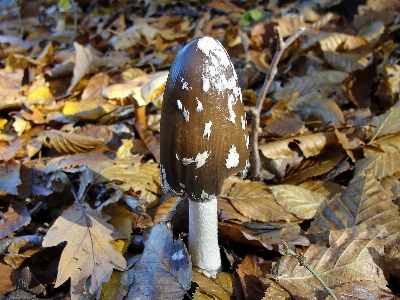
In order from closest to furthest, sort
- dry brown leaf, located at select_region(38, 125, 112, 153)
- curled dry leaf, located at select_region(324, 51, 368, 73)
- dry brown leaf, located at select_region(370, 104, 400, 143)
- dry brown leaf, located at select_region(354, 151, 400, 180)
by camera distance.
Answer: dry brown leaf, located at select_region(354, 151, 400, 180)
dry brown leaf, located at select_region(370, 104, 400, 143)
dry brown leaf, located at select_region(38, 125, 112, 153)
curled dry leaf, located at select_region(324, 51, 368, 73)

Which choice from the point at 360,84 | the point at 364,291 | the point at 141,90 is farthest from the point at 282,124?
the point at 364,291

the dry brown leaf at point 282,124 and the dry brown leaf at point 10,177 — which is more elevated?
the dry brown leaf at point 282,124

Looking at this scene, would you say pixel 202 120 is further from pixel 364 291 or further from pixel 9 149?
pixel 9 149

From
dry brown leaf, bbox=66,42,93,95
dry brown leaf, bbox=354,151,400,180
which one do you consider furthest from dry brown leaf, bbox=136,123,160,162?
dry brown leaf, bbox=354,151,400,180

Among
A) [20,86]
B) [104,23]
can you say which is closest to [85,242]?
[20,86]

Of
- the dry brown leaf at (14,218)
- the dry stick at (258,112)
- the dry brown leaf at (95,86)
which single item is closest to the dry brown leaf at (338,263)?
the dry stick at (258,112)

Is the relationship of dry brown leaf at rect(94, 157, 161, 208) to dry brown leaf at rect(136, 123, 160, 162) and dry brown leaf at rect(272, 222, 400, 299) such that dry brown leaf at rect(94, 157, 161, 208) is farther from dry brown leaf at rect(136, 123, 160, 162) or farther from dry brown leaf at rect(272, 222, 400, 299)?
dry brown leaf at rect(272, 222, 400, 299)

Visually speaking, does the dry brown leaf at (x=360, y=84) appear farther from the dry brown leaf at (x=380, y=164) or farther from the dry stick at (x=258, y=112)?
the dry stick at (x=258, y=112)
